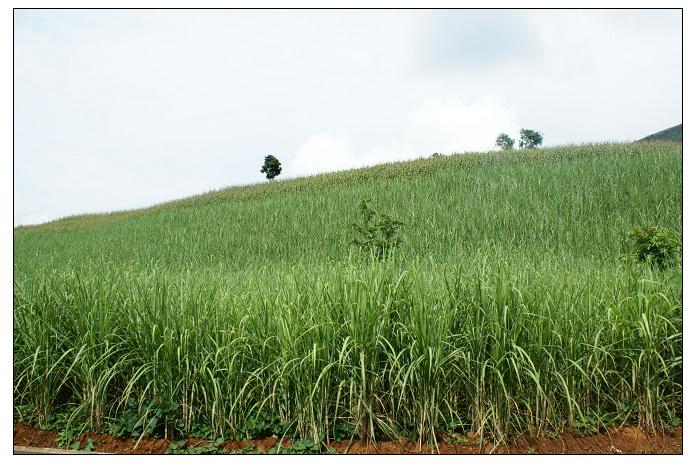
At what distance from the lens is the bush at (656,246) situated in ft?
18.8

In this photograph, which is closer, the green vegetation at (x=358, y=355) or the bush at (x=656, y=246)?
the green vegetation at (x=358, y=355)

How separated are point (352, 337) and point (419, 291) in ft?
1.70

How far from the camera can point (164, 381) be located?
→ 3410 millimetres

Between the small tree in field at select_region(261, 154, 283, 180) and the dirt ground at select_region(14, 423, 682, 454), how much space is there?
129 feet

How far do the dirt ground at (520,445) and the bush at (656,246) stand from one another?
2.96m

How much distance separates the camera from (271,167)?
42.0 m

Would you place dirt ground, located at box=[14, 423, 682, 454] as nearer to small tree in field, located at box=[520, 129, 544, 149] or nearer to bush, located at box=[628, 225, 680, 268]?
bush, located at box=[628, 225, 680, 268]

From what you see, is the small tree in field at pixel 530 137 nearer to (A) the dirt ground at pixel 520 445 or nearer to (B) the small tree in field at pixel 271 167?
(B) the small tree in field at pixel 271 167

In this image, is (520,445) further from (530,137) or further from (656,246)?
(530,137)

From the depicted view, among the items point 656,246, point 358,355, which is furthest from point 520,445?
point 656,246

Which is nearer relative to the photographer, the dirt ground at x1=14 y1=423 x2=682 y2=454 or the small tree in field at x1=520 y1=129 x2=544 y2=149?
the dirt ground at x1=14 y1=423 x2=682 y2=454

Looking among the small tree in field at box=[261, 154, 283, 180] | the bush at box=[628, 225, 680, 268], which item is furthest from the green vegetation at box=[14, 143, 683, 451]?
the small tree in field at box=[261, 154, 283, 180]

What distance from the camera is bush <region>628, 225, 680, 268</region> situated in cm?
572

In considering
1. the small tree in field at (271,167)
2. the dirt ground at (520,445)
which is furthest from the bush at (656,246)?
the small tree in field at (271,167)
